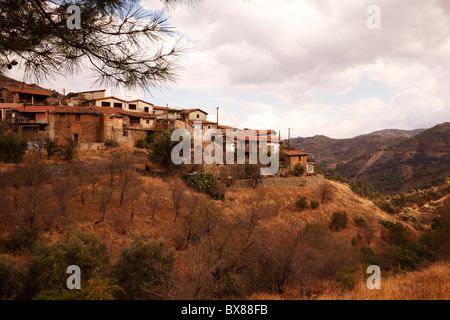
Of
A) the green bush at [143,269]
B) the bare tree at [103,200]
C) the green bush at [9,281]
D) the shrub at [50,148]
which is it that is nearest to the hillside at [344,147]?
the shrub at [50,148]

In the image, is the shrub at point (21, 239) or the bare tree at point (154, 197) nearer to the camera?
the shrub at point (21, 239)

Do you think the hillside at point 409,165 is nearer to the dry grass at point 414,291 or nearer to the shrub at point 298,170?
the shrub at point 298,170

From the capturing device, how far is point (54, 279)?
805cm

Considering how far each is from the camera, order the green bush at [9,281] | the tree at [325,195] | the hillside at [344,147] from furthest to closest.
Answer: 1. the hillside at [344,147]
2. the tree at [325,195]
3. the green bush at [9,281]

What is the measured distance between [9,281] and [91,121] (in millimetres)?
25949

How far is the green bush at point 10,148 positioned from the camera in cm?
2041

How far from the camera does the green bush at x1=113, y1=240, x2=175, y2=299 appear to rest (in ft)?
31.1

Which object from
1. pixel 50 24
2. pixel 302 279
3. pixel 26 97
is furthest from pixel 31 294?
pixel 26 97

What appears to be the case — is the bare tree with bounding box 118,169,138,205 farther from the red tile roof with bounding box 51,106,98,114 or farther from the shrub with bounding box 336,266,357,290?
the shrub with bounding box 336,266,357,290

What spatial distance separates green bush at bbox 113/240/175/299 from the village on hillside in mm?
20774

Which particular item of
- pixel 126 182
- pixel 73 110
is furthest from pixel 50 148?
pixel 126 182

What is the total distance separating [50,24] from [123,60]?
142 cm

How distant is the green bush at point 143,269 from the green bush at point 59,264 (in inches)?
36.5
